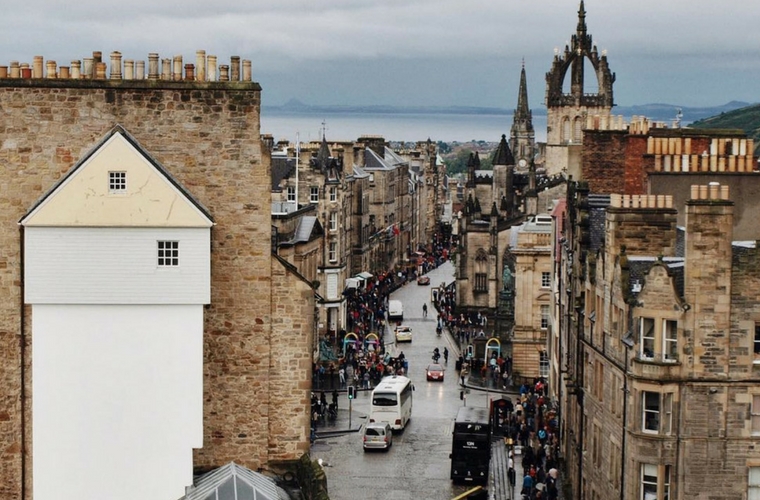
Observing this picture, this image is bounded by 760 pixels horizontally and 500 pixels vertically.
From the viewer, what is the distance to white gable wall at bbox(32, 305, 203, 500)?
34750mm

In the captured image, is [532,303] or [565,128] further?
[565,128]

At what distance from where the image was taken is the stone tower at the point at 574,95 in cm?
15700

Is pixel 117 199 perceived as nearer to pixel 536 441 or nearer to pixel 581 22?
Result: pixel 536 441

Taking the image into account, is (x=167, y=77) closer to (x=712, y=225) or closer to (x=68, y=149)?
(x=68, y=149)

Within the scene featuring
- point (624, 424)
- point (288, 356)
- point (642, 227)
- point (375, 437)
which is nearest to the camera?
point (288, 356)

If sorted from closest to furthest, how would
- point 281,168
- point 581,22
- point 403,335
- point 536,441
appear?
1. point 536,441
2. point 403,335
3. point 281,168
4. point 581,22

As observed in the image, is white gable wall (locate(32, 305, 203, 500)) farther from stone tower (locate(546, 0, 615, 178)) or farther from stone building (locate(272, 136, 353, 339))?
stone tower (locate(546, 0, 615, 178))

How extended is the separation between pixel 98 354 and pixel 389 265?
101 metres

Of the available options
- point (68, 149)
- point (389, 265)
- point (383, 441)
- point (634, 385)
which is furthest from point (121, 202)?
point (389, 265)

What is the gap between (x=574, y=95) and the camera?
158 meters

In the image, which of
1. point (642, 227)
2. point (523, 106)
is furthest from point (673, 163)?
point (523, 106)

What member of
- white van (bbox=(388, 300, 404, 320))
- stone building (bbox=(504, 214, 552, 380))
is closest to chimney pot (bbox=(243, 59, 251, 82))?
stone building (bbox=(504, 214, 552, 380))

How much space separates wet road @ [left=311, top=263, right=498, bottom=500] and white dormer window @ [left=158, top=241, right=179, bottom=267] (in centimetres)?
1899

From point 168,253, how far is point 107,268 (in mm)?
1320
